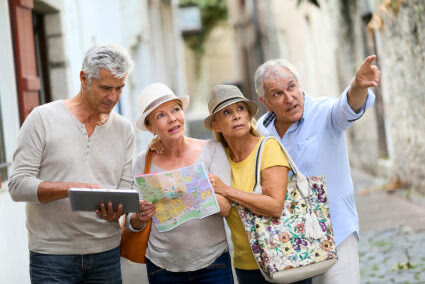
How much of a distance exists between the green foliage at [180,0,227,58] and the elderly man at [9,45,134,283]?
20.8 metres

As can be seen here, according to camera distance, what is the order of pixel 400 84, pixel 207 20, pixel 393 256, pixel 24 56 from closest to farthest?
pixel 24 56 → pixel 393 256 → pixel 400 84 → pixel 207 20

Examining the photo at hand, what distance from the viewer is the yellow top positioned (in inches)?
101

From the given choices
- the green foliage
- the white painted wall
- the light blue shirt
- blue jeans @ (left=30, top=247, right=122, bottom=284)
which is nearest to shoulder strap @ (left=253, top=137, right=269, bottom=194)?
the light blue shirt

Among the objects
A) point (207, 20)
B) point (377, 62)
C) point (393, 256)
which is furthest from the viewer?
point (207, 20)

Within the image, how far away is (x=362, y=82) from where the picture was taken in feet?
8.60

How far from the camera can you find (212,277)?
2.69 metres

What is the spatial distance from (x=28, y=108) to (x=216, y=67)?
1298 inches

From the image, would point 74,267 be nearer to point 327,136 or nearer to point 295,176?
point 295,176

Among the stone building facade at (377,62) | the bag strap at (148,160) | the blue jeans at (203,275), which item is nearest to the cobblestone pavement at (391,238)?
the stone building facade at (377,62)

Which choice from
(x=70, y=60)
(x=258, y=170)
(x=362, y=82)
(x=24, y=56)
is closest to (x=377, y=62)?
(x=70, y=60)

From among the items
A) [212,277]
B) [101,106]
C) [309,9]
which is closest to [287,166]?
[212,277]

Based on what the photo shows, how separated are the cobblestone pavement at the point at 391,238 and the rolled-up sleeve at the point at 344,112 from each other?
2.25 m

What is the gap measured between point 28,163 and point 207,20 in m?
25.3

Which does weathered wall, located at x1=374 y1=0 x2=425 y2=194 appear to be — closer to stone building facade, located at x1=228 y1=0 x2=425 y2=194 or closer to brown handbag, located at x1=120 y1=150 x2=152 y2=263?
stone building facade, located at x1=228 y1=0 x2=425 y2=194
